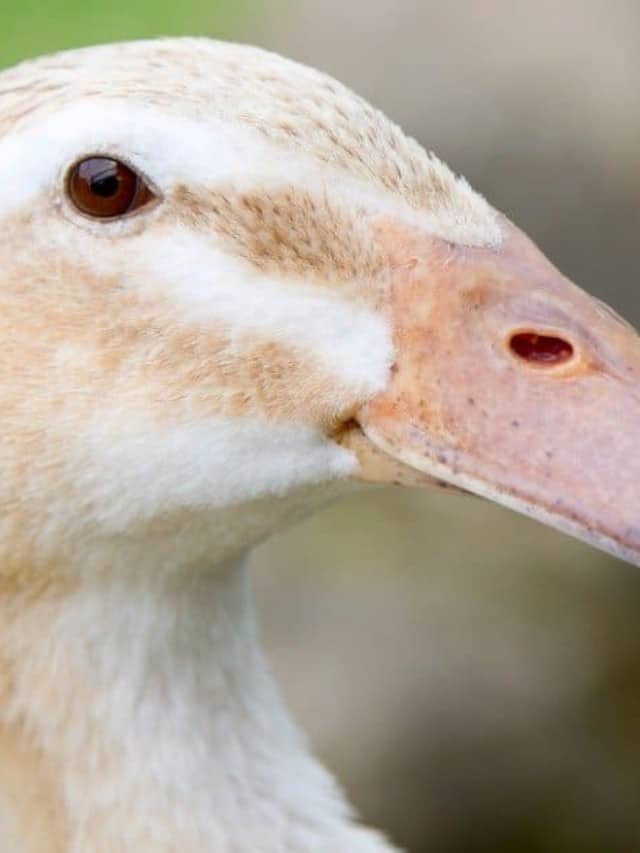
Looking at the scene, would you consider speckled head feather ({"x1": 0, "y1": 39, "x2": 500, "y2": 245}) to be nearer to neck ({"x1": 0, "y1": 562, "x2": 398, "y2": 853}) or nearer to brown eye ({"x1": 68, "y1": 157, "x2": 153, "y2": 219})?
brown eye ({"x1": 68, "y1": 157, "x2": 153, "y2": 219})

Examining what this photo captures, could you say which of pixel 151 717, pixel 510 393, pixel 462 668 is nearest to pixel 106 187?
pixel 510 393

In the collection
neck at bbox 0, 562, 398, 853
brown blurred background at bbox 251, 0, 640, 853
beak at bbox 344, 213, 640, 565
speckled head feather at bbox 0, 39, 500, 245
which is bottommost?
neck at bbox 0, 562, 398, 853

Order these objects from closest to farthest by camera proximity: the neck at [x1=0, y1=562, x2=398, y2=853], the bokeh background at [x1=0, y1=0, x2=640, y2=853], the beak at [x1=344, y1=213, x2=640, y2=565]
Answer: the beak at [x1=344, y1=213, x2=640, y2=565] → the neck at [x1=0, y1=562, x2=398, y2=853] → the bokeh background at [x1=0, y1=0, x2=640, y2=853]

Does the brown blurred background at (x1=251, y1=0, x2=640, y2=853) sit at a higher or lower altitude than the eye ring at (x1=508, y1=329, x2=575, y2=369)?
higher

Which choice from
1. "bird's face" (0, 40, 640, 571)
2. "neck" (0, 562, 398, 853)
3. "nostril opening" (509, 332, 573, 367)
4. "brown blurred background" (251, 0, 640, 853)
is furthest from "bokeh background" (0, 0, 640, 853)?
"nostril opening" (509, 332, 573, 367)

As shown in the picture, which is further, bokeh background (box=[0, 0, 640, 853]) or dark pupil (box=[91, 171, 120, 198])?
bokeh background (box=[0, 0, 640, 853])

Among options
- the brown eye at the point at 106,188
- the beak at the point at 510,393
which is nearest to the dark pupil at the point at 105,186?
the brown eye at the point at 106,188

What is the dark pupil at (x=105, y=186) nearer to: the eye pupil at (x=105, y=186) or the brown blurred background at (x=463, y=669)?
the eye pupil at (x=105, y=186)

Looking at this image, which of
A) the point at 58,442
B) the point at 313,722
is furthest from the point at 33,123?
the point at 313,722
